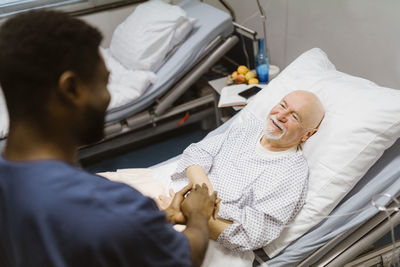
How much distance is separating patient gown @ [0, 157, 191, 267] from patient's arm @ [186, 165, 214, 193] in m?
0.75

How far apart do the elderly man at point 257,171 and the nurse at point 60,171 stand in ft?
1.78

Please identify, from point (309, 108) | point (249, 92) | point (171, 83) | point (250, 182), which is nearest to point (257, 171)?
point (250, 182)

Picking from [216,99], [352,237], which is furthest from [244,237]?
[216,99]

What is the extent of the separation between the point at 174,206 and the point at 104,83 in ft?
1.77

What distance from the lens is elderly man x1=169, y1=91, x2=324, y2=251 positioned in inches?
48.7

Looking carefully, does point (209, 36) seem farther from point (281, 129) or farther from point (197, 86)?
point (281, 129)

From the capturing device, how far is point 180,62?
2.38m

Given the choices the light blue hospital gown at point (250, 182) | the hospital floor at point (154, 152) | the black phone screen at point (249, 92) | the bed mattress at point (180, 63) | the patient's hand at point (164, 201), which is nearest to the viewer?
the light blue hospital gown at point (250, 182)

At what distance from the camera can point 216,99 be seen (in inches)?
93.6

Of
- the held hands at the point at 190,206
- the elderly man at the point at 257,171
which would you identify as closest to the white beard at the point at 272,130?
the elderly man at the point at 257,171

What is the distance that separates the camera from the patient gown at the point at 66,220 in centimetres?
60

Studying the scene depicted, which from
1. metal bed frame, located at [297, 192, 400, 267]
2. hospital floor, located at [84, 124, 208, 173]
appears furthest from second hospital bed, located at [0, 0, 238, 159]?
metal bed frame, located at [297, 192, 400, 267]

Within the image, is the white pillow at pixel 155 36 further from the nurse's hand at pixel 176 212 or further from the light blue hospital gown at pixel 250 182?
the nurse's hand at pixel 176 212

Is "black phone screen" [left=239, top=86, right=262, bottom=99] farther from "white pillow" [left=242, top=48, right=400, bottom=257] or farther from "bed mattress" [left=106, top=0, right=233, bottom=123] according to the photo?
"white pillow" [left=242, top=48, right=400, bottom=257]
